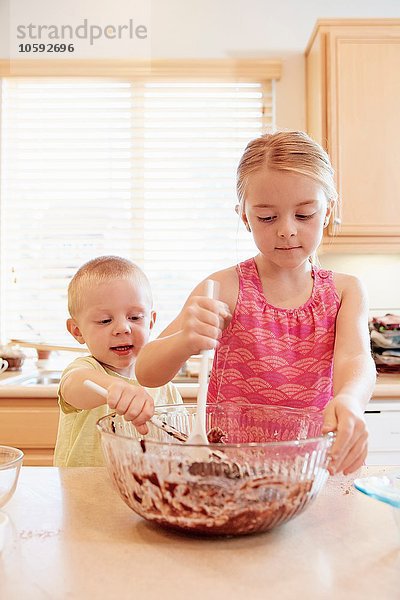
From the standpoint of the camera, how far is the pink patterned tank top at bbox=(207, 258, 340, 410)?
Answer: 1.22 metres

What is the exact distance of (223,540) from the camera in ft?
2.29

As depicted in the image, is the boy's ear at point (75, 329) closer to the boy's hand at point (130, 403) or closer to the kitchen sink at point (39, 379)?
the boy's hand at point (130, 403)

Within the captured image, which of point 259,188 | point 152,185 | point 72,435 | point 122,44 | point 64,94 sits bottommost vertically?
point 72,435

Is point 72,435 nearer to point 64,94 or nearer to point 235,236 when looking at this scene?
point 235,236

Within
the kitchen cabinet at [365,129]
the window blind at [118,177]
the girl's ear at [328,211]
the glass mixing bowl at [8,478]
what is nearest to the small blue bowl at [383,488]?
the glass mixing bowl at [8,478]

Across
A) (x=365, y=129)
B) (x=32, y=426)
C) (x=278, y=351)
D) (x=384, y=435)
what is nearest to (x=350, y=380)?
(x=278, y=351)

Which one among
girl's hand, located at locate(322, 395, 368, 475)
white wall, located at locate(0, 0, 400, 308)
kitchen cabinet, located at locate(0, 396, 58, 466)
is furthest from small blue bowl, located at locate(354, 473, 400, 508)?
white wall, located at locate(0, 0, 400, 308)

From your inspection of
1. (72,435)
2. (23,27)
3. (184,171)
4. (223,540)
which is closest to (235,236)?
(184,171)

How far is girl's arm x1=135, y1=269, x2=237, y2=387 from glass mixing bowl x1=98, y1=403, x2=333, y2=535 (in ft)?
0.54

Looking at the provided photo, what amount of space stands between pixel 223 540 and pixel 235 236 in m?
2.41

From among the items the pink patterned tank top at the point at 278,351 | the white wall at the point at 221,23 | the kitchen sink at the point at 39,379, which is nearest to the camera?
the pink patterned tank top at the point at 278,351

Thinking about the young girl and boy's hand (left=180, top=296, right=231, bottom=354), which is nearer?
boy's hand (left=180, top=296, right=231, bottom=354)

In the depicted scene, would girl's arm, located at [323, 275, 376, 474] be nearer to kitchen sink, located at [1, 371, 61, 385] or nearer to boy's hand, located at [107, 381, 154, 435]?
boy's hand, located at [107, 381, 154, 435]

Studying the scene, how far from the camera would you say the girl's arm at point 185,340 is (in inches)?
31.8
